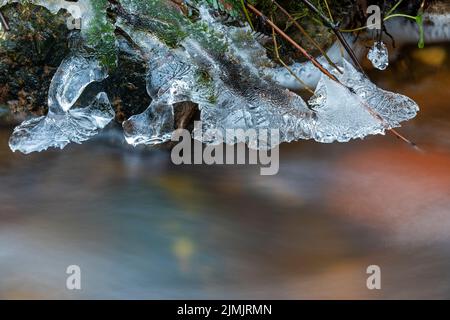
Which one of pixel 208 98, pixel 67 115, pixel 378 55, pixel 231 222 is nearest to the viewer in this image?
pixel 231 222

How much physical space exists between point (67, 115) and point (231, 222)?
1.02 meters

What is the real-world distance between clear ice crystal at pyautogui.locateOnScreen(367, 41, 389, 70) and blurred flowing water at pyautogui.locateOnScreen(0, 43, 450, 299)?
17.1 inches

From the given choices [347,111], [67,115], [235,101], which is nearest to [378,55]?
[347,111]

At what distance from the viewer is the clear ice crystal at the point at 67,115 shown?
3410mm

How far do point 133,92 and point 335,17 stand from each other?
47.4 inches

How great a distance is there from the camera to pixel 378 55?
3902 mm

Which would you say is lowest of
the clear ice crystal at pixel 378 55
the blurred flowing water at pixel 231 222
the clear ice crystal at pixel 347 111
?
the blurred flowing water at pixel 231 222

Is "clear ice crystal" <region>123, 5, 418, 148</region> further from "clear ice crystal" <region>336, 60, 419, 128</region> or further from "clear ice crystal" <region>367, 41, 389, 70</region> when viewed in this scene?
"clear ice crystal" <region>367, 41, 389, 70</region>

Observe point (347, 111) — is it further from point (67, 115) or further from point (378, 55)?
point (67, 115)

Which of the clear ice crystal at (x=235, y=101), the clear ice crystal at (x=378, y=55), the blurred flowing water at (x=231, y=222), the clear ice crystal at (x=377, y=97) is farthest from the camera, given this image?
the clear ice crystal at (x=378, y=55)

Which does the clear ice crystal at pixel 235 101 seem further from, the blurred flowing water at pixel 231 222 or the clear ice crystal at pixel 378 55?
the clear ice crystal at pixel 378 55

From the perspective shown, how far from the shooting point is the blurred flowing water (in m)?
2.65

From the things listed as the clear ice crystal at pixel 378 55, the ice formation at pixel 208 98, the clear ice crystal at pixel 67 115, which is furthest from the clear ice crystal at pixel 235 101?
the clear ice crystal at pixel 378 55

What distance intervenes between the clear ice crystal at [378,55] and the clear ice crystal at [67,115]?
1443 mm
